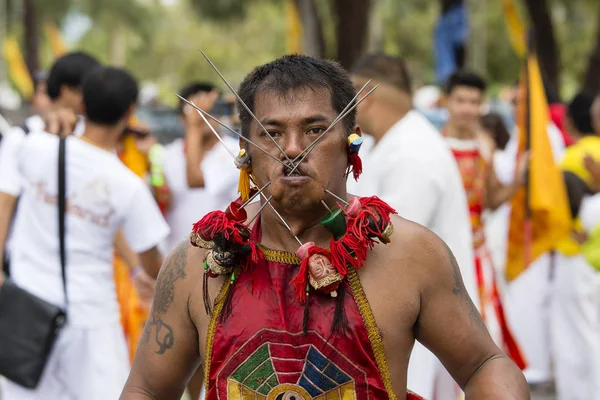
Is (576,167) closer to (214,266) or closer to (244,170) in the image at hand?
(244,170)

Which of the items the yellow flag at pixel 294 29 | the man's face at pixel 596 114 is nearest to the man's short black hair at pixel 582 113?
the man's face at pixel 596 114

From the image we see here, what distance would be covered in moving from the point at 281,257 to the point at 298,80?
0.49 m

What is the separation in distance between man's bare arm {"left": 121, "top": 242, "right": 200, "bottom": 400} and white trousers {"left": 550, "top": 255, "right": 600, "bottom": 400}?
5.16 m

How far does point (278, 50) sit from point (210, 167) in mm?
41962

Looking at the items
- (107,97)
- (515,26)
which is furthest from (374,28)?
(107,97)

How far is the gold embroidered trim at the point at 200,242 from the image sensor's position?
2.86 metres

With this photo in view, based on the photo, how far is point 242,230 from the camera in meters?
2.86

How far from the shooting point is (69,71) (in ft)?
20.2

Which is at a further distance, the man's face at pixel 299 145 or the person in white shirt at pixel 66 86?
the person in white shirt at pixel 66 86

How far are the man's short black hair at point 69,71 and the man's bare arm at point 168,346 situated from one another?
10.9ft

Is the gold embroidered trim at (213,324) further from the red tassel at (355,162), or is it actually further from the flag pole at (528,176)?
the flag pole at (528,176)

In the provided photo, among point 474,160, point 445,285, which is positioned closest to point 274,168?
point 445,285

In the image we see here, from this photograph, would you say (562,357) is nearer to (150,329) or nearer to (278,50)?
(150,329)

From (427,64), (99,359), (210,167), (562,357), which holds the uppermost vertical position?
(210,167)
